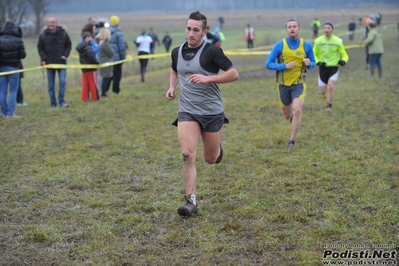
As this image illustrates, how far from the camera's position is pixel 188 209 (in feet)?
20.8

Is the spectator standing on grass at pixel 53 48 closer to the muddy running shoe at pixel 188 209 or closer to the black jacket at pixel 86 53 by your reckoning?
the black jacket at pixel 86 53

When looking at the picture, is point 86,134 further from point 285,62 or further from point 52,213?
point 52,213

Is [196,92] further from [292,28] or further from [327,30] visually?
[327,30]

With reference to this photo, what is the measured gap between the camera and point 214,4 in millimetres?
138250

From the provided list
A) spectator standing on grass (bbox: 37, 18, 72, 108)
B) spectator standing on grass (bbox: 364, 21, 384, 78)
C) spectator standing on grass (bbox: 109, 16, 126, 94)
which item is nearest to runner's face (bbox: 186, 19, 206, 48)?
spectator standing on grass (bbox: 37, 18, 72, 108)

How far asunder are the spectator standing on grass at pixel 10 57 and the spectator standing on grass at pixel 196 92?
7.42m

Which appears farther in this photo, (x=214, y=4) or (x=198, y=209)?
(x=214, y=4)

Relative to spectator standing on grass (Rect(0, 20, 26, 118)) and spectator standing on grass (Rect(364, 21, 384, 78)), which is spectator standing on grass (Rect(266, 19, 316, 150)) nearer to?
spectator standing on grass (Rect(0, 20, 26, 118))

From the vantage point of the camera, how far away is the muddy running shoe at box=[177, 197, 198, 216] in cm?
633

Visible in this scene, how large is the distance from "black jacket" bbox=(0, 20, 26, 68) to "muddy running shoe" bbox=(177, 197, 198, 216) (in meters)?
7.92

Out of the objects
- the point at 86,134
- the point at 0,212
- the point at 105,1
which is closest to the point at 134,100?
the point at 86,134

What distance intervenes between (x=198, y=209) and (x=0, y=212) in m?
2.16

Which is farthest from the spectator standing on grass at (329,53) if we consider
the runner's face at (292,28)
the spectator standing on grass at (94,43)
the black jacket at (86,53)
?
the spectator standing on grass at (94,43)

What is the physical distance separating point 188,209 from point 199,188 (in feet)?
4.30
